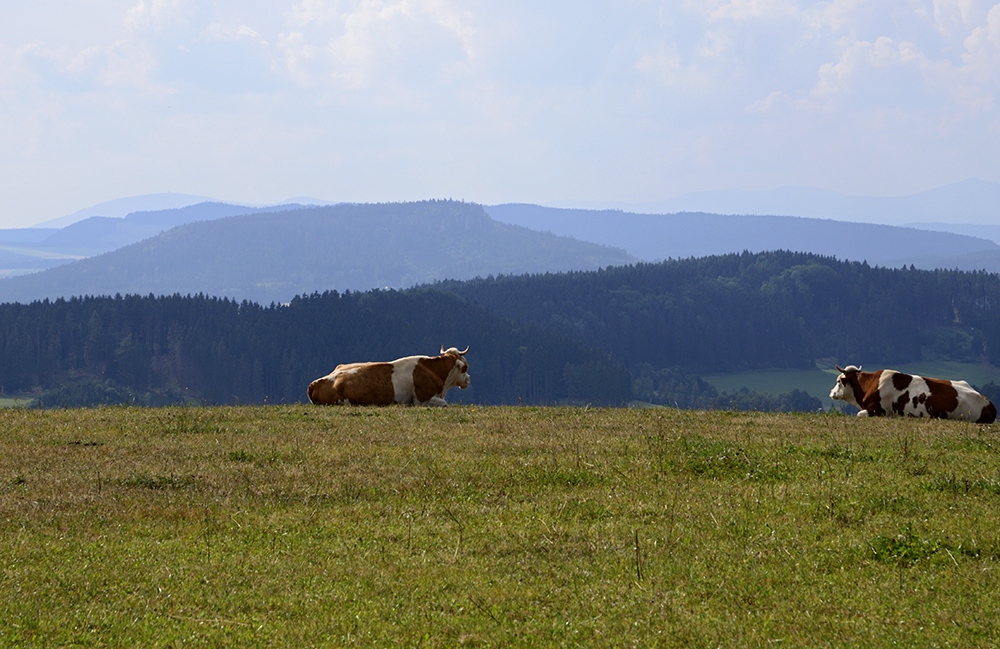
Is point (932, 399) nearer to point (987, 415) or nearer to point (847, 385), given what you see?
point (987, 415)

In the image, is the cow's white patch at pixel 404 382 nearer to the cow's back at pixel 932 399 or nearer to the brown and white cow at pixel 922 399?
the brown and white cow at pixel 922 399

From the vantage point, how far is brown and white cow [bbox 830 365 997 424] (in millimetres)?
20641

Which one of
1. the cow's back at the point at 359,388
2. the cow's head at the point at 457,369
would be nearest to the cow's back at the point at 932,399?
the cow's head at the point at 457,369

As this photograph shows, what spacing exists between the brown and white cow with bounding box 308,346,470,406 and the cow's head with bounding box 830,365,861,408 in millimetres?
10122

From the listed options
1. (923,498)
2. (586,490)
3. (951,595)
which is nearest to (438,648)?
(951,595)

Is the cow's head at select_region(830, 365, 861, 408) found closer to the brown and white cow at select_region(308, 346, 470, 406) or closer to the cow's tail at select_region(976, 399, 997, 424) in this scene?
the cow's tail at select_region(976, 399, 997, 424)

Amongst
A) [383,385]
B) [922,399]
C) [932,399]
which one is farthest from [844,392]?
[383,385]

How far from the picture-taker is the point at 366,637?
20.9 feet

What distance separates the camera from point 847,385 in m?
23.5

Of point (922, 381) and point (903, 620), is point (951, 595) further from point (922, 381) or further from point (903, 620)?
point (922, 381)

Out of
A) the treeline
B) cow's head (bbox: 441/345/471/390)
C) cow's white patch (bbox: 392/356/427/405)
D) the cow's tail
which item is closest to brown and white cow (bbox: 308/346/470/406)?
cow's white patch (bbox: 392/356/427/405)

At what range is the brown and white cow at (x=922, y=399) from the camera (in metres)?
20.6

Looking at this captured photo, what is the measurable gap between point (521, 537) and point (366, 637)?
109 inches

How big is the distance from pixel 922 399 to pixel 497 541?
52.4 ft
